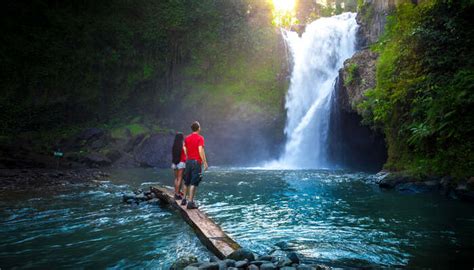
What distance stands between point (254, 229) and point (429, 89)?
10402 millimetres

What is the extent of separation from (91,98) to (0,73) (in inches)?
317

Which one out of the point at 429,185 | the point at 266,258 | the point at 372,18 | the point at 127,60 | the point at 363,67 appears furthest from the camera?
the point at 127,60

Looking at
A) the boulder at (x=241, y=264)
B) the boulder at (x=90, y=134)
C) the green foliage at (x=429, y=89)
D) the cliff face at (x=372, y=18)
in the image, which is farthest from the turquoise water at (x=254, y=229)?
the boulder at (x=90, y=134)

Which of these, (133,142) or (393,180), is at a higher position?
(133,142)

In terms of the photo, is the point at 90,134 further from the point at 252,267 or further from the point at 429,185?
the point at 252,267

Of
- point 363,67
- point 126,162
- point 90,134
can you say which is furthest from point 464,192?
point 90,134

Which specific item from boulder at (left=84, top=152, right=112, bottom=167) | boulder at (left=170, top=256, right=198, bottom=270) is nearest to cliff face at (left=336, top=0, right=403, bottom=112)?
boulder at (left=170, top=256, right=198, bottom=270)

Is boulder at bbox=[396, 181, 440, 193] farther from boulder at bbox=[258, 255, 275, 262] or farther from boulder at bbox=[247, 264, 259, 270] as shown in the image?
boulder at bbox=[247, 264, 259, 270]

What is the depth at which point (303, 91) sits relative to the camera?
32.0 meters

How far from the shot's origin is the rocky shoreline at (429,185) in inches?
448

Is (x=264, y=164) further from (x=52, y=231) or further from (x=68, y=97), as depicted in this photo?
(x=52, y=231)

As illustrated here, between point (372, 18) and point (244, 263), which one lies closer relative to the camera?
point (244, 263)

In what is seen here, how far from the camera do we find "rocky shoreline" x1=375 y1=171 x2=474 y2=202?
1138cm

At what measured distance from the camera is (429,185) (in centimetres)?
1316
